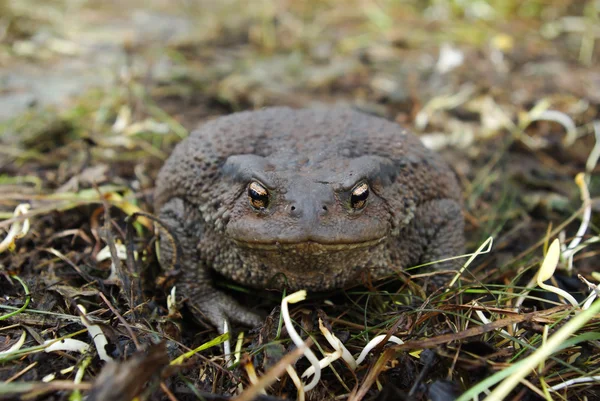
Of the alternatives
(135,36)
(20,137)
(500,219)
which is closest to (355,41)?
(135,36)

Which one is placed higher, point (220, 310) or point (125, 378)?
point (125, 378)

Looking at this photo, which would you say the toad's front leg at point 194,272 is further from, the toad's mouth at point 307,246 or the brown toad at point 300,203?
the toad's mouth at point 307,246

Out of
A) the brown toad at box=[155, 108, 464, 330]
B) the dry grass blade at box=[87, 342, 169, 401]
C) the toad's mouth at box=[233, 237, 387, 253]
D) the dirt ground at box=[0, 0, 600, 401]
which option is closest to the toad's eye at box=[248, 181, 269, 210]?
the brown toad at box=[155, 108, 464, 330]

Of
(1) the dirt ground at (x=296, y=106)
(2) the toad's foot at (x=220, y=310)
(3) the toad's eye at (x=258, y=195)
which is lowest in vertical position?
(2) the toad's foot at (x=220, y=310)

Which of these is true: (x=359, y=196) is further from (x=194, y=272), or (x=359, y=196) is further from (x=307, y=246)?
(x=194, y=272)

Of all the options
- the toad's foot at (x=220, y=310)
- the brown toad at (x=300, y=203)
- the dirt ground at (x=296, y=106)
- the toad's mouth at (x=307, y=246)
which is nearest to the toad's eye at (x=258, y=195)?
the brown toad at (x=300, y=203)

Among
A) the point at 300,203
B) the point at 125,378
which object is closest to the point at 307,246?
the point at 300,203

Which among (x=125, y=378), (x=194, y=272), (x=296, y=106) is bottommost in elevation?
(x=194, y=272)
